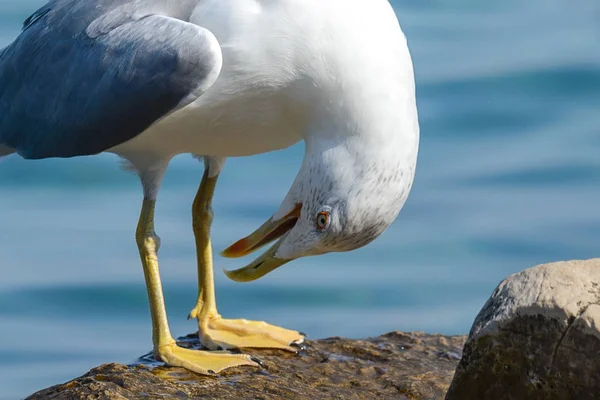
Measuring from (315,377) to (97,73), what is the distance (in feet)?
5.56

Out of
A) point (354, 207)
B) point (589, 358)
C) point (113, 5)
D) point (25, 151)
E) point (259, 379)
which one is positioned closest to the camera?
point (589, 358)

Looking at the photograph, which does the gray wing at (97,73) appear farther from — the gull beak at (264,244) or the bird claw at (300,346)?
the bird claw at (300,346)

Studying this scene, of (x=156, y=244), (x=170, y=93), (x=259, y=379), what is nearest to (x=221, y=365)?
(x=259, y=379)

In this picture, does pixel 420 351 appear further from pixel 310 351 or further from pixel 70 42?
pixel 70 42

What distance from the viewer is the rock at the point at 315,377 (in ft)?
16.7

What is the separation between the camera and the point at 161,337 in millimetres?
5844

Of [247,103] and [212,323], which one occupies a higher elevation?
[247,103]

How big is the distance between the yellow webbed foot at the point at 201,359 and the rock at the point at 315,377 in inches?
1.9

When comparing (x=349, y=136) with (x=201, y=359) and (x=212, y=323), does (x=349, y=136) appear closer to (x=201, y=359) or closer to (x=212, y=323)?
(x=201, y=359)

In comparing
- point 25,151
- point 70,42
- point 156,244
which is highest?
point 70,42

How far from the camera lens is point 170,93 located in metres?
5.39

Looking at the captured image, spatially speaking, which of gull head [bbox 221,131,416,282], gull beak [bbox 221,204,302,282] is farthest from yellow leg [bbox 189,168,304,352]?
gull head [bbox 221,131,416,282]

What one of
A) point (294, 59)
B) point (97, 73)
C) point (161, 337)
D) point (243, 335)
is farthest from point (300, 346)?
point (97, 73)

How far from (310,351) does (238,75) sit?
1408 mm
